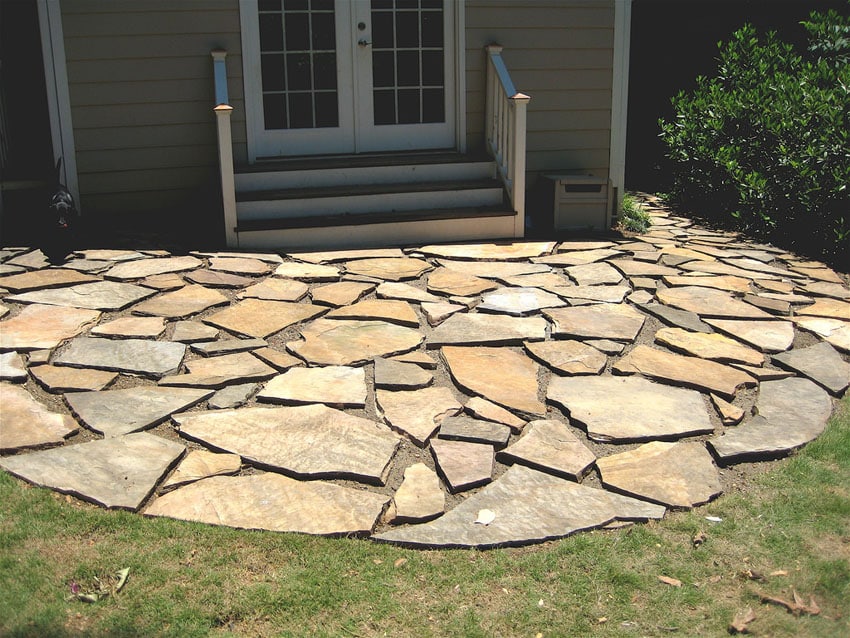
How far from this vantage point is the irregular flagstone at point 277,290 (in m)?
5.00

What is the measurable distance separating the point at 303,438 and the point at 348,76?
181 inches

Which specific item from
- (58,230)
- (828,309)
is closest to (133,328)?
(58,230)

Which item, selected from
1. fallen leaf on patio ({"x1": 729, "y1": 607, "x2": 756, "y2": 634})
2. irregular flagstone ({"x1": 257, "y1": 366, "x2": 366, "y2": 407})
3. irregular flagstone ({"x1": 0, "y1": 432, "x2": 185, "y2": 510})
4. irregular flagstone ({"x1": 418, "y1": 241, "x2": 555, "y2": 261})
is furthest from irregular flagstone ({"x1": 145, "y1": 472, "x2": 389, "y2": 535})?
irregular flagstone ({"x1": 418, "y1": 241, "x2": 555, "y2": 261})

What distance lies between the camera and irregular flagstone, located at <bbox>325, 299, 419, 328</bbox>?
4582mm

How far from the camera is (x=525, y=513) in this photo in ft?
9.30

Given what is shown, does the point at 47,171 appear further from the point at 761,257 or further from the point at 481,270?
the point at 761,257

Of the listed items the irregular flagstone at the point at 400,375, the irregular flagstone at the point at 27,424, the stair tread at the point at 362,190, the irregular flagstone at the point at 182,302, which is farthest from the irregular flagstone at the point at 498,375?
the stair tread at the point at 362,190

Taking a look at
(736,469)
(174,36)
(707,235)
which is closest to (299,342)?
(736,469)

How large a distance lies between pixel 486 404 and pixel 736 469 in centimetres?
99

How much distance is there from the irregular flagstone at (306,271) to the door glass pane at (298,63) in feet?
6.10

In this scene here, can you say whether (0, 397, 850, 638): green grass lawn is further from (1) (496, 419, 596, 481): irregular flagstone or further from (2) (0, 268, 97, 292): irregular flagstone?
(2) (0, 268, 97, 292): irregular flagstone

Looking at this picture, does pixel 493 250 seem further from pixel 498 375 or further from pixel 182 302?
pixel 498 375

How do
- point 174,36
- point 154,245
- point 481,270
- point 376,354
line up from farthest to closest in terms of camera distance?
point 174,36
point 154,245
point 481,270
point 376,354

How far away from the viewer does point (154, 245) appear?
6242 millimetres
